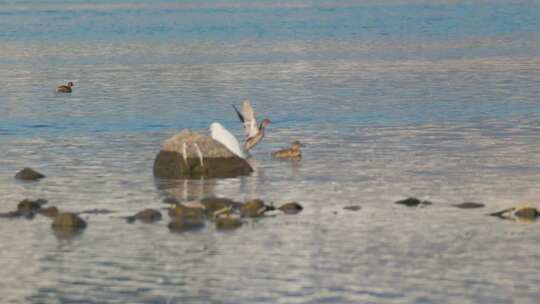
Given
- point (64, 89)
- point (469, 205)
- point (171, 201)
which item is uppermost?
point (64, 89)

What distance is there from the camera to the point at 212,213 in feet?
78.6

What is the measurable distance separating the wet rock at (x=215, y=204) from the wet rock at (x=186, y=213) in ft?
0.50

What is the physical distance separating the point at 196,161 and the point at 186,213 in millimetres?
4850

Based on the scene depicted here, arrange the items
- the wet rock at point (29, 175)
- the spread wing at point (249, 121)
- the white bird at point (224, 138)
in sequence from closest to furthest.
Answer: the wet rock at point (29, 175) → the white bird at point (224, 138) → the spread wing at point (249, 121)

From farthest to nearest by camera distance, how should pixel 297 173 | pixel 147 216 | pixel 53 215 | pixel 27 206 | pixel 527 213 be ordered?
pixel 297 173
pixel 27 206
pixel 53 215
pixel 147 216
pixel 527 213

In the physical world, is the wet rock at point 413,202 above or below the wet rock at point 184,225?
above

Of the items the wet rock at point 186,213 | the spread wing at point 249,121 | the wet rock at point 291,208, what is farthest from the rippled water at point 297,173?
the spread wing at point 249,121

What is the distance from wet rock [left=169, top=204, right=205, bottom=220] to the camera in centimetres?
2369

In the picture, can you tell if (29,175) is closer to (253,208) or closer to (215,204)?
(215,204)

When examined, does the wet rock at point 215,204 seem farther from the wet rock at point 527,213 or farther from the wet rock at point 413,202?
the wet rock at point 527,213

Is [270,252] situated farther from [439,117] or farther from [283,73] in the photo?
[283,73]

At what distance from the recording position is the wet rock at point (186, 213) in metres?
23.7

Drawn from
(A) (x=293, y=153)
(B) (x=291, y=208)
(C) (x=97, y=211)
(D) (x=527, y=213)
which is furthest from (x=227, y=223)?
(A) (x=293, y=153)

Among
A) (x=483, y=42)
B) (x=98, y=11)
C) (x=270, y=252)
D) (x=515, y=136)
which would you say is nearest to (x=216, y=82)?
(x=515, y=136)
